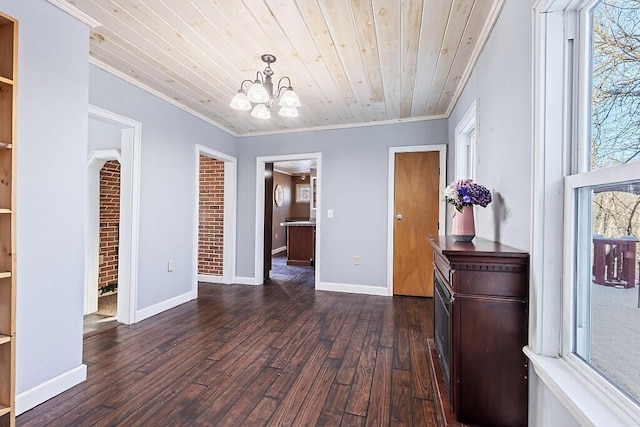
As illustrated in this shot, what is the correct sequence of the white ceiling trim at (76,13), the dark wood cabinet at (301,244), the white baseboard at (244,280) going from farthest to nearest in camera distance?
the dark wood cabinet at (301,244) < the white baseboard at (244,280) < the white ceiling trim at (76,13)

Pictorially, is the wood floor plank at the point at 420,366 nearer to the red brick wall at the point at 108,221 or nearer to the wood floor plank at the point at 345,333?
the wood floor plank at the point at 345,333

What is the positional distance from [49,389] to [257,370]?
1183 mm

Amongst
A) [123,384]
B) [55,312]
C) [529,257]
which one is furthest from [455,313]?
[55,312]

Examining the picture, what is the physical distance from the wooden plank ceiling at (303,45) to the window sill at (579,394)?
1830 mm

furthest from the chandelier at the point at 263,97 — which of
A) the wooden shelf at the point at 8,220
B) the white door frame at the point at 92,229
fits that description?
the white door frame at the point at 92,229

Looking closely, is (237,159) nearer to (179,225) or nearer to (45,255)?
(179,225)

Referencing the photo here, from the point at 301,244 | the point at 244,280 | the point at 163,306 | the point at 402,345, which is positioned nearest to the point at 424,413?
the point at 402,345

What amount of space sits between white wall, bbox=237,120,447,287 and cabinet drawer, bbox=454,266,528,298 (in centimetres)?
252

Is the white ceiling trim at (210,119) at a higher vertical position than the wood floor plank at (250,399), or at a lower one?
higher

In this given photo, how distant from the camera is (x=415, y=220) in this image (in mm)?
3736

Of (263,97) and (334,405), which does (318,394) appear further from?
(263,97)

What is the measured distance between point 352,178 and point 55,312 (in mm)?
3227

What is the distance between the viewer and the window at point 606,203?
0.83m

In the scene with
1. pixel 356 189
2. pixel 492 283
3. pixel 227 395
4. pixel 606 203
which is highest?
pixel 356 189
